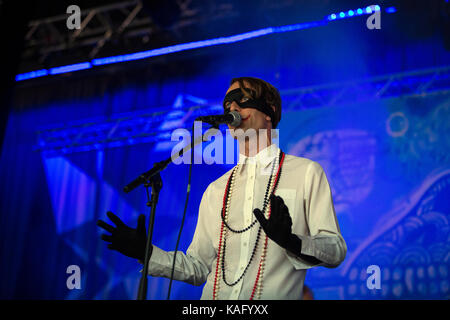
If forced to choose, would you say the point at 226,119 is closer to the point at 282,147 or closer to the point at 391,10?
the point at 282,147

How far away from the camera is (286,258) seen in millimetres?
2336

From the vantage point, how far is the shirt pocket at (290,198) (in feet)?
7.97

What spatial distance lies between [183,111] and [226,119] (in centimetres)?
459

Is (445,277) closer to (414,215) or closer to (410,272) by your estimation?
(410,272)

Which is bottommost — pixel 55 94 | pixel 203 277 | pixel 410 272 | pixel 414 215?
pixel 203 277

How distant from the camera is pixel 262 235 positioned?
242 cm

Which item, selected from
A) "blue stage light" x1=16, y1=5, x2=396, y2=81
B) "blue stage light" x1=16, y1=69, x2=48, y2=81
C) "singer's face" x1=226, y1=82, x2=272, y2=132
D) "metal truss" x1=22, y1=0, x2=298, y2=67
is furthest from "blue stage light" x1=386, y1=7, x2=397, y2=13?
"blue stage light" x1=16, y1=69, x2=48, y2=81

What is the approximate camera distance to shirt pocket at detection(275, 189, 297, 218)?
7.97 ft

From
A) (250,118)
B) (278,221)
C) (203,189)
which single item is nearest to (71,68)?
(203,189)

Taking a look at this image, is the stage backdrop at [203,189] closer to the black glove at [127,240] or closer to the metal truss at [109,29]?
the metal truss at [109,29]
